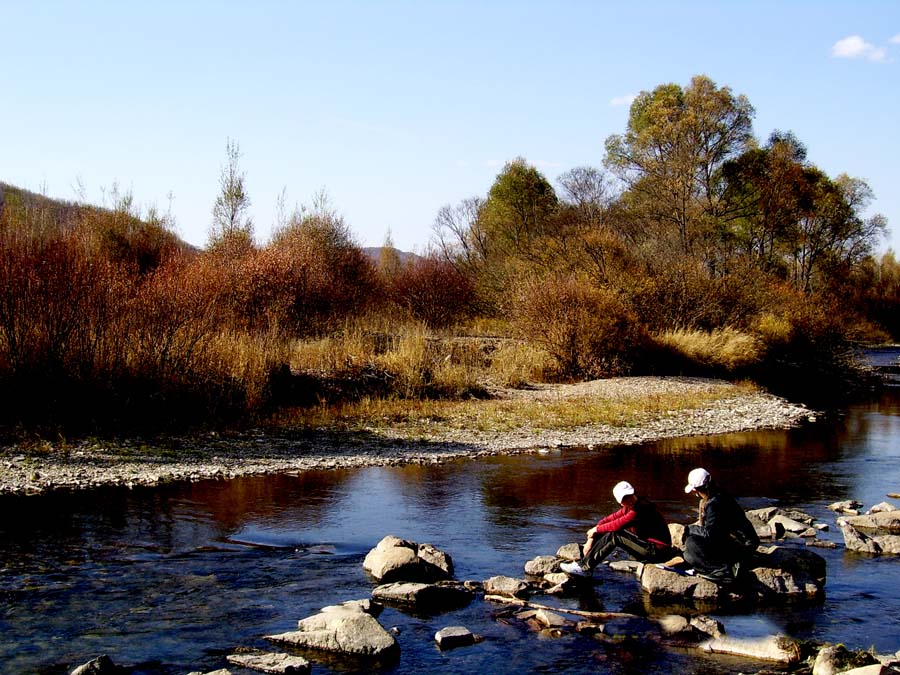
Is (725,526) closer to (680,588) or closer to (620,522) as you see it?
(680,588)

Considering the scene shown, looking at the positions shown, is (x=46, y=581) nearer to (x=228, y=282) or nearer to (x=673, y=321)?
(x=228, y=282)

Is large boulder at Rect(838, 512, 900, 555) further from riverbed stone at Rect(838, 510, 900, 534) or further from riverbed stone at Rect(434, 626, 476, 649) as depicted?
riverbed stone at Rect(434, 626, 476, 649)

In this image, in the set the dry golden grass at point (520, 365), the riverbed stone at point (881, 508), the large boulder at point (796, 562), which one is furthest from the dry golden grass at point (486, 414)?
the large boulder at point (796, 562)

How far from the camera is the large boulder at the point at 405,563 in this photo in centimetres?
1162

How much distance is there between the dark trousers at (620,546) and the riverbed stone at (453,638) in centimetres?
270

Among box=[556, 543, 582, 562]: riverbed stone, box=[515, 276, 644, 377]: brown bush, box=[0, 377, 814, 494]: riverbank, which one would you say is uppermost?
box=[515, 276, 644, 377]: brown bush

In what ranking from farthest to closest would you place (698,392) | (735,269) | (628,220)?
(628,220) → (735,269) → (698,392)

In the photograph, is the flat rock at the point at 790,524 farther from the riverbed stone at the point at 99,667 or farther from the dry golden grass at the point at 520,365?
the dry golden grass at the point at 520,365

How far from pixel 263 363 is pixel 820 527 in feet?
49.6

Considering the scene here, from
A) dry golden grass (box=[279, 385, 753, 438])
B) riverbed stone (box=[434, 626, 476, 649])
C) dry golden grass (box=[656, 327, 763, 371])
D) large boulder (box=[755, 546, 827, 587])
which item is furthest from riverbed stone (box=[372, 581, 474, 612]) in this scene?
dry golden grass (box=[656, 327, 763, 371])

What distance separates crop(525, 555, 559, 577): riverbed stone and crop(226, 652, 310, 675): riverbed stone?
3790 millimetres

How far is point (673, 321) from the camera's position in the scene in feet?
130

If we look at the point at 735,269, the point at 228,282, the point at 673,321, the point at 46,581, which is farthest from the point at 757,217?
the point at 46,581

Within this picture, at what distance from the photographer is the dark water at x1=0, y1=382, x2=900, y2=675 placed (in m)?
9.34
